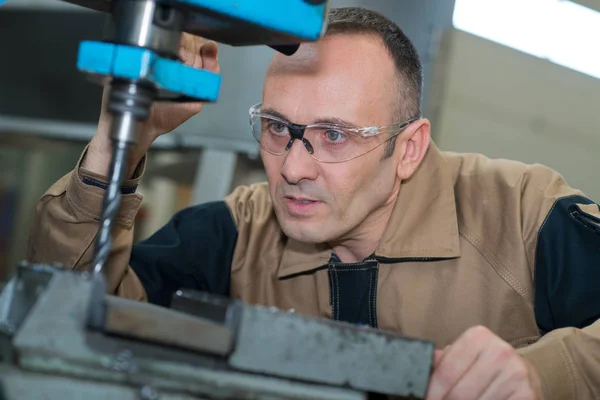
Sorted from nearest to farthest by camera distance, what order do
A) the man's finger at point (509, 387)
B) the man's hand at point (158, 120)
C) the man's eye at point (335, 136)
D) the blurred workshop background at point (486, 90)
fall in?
1. the man's finger at point (509, 387)
2. the man's hand at point (158, 120)
3. the man's eye at point (335, 136)
4. the blurred workshop background at point (486, 90)

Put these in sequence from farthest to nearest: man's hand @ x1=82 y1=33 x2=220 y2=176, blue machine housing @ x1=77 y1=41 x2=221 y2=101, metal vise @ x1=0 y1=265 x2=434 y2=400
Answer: man's hand @ x1=82 y1=33 x2=220 y2=176, blue machine housing @ x1=77 y1=41 x2=221 y2=101, metal vise @ x1=0 y1=265 x2=434 y2=400

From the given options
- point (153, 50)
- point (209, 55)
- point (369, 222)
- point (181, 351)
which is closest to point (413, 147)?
point (369, 222)

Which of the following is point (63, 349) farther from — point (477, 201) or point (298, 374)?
point (477, 201)

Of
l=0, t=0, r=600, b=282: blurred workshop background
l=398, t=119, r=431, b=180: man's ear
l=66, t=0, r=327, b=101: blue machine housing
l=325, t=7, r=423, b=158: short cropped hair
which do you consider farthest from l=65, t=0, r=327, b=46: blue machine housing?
l=0, t=0, r=600, b=282: blurred workshop background

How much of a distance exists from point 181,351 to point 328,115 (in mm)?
745

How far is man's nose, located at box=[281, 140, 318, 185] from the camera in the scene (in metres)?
1.34

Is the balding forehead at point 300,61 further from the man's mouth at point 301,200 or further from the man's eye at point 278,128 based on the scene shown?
the man's mouth at point 301,200

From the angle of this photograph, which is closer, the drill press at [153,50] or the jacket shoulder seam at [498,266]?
the drill press at [153,50]

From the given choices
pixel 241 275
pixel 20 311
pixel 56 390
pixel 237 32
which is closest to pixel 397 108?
pixel 241 275

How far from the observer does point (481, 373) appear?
91 cm

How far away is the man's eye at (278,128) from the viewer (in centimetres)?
139

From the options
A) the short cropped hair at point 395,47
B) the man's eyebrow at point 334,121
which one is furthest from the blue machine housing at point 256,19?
the short cropped hair at point 395,47

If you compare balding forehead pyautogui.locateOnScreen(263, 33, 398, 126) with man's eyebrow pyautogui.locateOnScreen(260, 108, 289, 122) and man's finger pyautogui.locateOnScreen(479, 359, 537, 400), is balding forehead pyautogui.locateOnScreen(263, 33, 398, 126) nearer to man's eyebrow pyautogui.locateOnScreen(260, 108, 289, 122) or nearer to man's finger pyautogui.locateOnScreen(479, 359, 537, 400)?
man's eyebrow pyautogui.locateOnScreen(260, 108, 289, 122)

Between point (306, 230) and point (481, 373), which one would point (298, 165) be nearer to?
point (306, 230)
